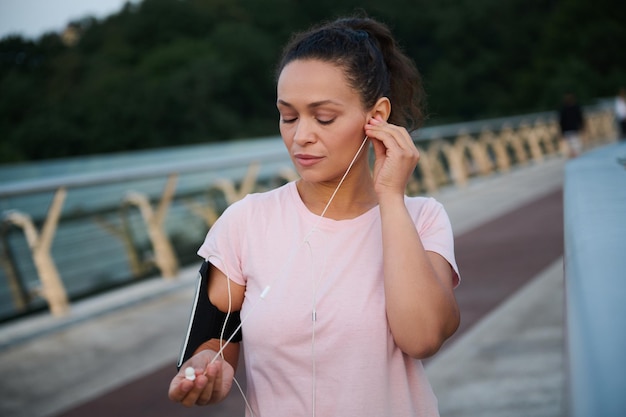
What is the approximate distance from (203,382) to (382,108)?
0.74 meters

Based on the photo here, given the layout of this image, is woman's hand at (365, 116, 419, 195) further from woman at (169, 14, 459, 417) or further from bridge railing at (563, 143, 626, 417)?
bridge railing at (563, 143, 626, 417)

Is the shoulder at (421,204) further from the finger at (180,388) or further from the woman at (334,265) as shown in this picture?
the finger at (180,388)

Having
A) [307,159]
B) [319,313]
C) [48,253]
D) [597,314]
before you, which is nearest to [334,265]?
[319,313]

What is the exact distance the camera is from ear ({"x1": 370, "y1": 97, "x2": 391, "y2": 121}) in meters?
1.98

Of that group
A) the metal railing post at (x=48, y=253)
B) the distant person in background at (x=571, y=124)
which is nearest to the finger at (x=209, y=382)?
the metal railing post at (x=48, y=253)

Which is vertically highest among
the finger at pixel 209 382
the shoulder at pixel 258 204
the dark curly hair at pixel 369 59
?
the dark curly hair at pixel 369 59

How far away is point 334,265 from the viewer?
188 cm

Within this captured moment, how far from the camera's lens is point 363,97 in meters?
1.95

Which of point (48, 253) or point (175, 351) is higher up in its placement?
point (48, 253)

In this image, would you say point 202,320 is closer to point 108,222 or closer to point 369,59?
point 369,59

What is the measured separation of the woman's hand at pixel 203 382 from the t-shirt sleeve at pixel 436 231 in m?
0.51

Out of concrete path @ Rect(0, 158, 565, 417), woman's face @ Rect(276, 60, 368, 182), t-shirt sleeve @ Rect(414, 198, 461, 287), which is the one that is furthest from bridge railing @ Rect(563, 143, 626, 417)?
concrete path @ Rect(0, 158, 565, 417)

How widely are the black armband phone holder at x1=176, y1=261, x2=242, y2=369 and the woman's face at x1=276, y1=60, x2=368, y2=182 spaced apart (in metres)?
0.32

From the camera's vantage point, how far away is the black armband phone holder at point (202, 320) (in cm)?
189
